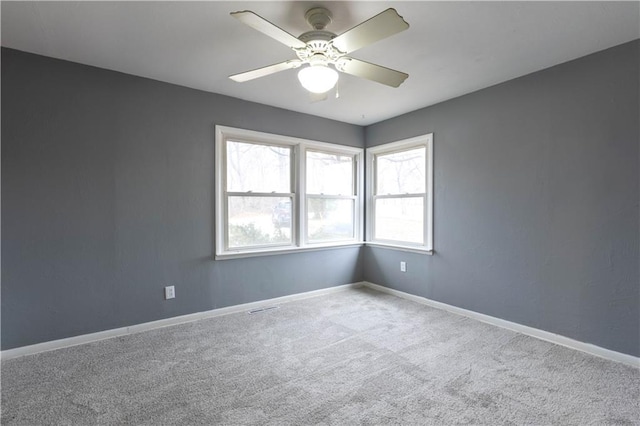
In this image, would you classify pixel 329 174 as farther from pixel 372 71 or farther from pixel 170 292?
pixel 170 292

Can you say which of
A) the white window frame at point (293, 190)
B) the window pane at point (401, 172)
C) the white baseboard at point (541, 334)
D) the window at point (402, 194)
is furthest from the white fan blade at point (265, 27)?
the white baseboard at point (541, 334)

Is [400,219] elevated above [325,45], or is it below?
below

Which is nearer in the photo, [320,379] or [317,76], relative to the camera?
[317,76]

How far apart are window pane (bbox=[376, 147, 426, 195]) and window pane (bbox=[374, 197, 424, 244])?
5.4 inches

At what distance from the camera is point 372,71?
210cm

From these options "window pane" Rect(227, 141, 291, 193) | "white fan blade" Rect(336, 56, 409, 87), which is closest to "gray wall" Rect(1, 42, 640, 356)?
"window pane" Rect(227, 141, 291, 193)

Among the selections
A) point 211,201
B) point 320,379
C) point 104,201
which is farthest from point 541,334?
point 104,201

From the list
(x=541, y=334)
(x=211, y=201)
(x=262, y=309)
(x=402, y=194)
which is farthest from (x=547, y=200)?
(x=211, y=201)

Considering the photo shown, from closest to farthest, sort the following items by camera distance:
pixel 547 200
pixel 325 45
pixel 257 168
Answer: pixel 325 45
pixel 547 200
pixel 257 168

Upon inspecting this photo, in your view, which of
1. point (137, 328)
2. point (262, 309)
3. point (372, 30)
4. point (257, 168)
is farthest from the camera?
point (257, 168)

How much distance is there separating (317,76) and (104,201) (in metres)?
2.20

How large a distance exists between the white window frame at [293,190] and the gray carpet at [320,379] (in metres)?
0.94

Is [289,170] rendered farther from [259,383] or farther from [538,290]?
[538,290]

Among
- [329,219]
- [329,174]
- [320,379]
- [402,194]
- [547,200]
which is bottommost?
[320,379]
